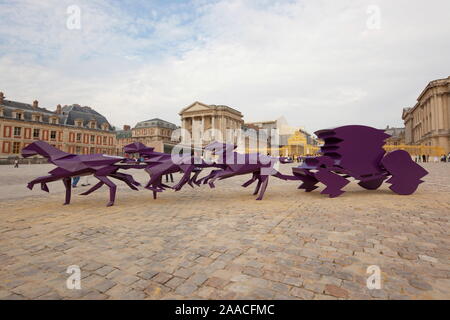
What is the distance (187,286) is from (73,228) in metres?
3.59

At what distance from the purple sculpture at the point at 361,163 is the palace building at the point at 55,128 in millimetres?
52680

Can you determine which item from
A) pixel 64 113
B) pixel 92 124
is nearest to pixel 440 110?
pixel 92 124

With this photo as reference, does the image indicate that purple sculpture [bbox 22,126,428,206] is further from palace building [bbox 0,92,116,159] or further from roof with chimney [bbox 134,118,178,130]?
roof with chimney [bbox 134,118,178,130]

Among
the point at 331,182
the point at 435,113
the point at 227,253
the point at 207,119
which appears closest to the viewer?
the point at 227,253

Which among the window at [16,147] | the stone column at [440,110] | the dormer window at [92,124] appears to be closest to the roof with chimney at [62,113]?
the dormer window at [92,124]

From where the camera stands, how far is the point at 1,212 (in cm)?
632

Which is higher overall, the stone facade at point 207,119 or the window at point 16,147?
the stone facade at point 207,119

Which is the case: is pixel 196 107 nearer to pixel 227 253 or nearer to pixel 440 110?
pixel 440 110

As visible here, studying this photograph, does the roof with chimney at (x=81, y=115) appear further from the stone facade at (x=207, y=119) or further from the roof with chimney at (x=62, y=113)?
the stone facade at (x=207, y=119)

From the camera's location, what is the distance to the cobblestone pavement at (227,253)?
2.58m

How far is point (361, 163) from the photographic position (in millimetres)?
8938

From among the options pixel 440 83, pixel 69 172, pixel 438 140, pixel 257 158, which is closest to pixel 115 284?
pixel 69 172

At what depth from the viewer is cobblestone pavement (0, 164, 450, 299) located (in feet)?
8.45

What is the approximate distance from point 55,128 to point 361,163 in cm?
5735
